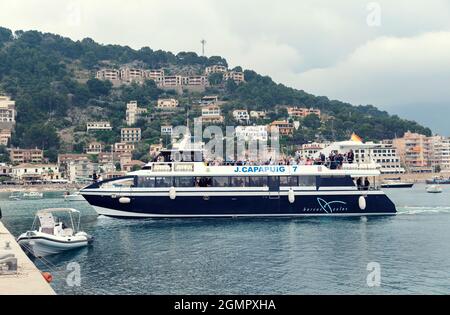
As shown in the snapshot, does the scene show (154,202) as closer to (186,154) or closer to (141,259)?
(186,154)

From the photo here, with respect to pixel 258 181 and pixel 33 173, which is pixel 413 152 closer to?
pixel 33 173

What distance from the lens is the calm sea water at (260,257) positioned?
19.6 meters

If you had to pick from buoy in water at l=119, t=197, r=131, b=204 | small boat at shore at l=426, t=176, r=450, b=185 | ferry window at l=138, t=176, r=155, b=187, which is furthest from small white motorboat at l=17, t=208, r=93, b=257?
small boat at shore at l=426, t=176, r=450, b=185

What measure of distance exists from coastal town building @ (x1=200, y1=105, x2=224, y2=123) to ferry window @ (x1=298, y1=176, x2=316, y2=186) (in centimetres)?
14299

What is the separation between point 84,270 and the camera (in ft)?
75.8

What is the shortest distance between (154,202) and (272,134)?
117675 mm

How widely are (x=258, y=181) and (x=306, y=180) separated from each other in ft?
12.1

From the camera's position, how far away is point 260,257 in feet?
82.4

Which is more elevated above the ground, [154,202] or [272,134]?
[272,134]

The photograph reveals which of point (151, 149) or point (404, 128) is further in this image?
point (404, 128)

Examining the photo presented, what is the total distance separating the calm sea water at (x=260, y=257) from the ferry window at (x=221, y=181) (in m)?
2.71

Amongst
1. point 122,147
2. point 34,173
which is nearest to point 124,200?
point 34,173
